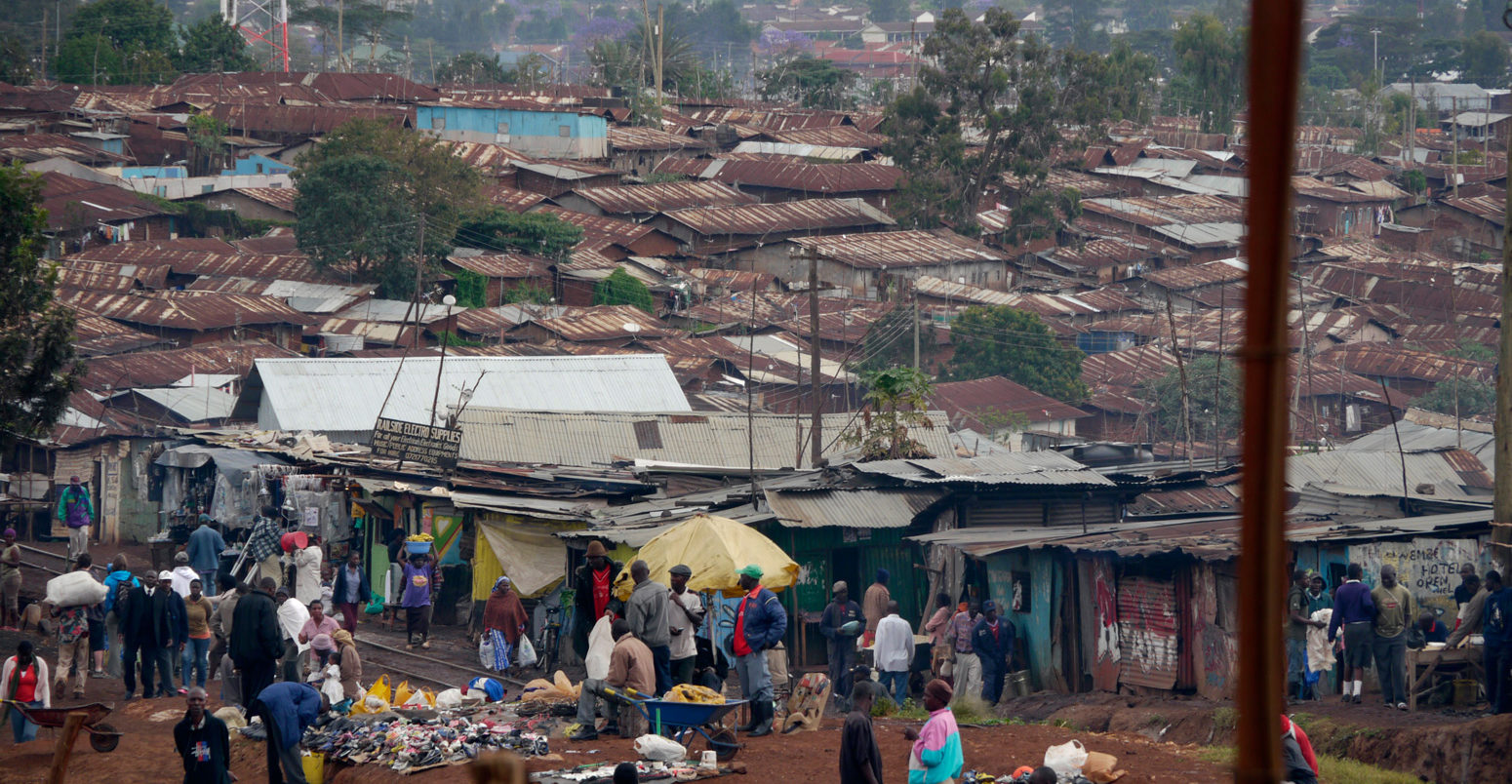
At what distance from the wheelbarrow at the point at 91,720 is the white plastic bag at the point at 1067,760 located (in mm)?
6191

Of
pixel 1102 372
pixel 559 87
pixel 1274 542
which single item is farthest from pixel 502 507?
pixel 559 87

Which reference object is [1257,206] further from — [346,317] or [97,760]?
[346,317]

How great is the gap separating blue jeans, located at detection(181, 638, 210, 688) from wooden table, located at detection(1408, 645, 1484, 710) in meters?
9.61

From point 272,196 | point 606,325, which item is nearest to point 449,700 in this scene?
point 606,325

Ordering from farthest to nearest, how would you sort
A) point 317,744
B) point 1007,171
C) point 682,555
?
1. point 1007,171
2. point 682,555
3. point 317,744

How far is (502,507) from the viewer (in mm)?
15195

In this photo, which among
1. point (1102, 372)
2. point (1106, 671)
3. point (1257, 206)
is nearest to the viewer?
point (1257, 206)

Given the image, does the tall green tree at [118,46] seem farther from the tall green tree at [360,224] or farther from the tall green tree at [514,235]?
the tall green tree at [514,235]

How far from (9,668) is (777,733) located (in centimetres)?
564

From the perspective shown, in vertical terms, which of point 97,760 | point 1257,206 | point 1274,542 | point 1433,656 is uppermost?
point 1257,206

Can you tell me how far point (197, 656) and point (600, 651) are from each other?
4.45 meters

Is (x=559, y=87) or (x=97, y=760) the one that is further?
(x=559, y=87)

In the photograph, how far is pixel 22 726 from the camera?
10555mm

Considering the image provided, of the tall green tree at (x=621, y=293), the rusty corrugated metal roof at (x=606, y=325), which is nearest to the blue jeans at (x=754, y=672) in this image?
the rusty corrugated metal roof at (x=606, y=325)
